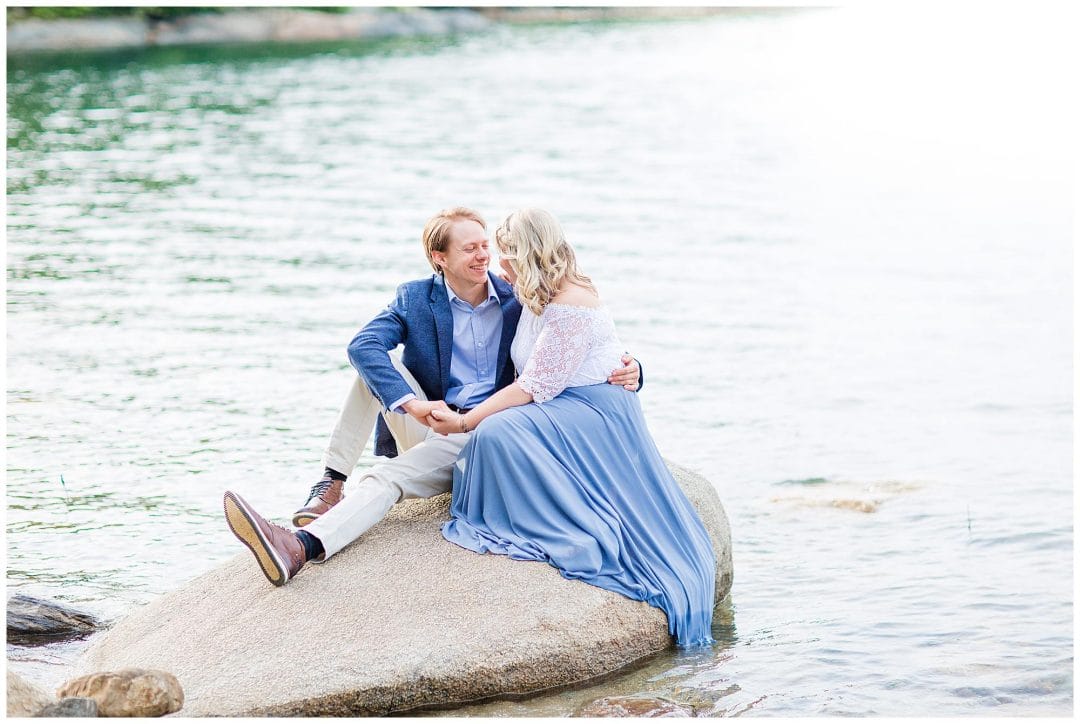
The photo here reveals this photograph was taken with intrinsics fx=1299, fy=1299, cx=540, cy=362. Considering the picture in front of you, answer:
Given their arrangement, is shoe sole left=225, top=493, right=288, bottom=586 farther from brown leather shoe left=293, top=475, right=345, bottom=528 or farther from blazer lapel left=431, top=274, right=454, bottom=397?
blazer lapel left=431, top=274, right=454, bottom=397

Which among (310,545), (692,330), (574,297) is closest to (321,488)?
(310,545)

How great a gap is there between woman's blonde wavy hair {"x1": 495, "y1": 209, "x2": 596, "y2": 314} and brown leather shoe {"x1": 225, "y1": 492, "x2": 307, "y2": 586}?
1.66 m

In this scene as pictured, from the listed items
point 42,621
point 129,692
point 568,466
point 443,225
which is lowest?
point 42,621

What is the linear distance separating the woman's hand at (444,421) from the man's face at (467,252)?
29.3 inches

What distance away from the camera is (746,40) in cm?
5088

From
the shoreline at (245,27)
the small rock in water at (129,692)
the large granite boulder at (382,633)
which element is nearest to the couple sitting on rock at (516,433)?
the large granite boulder at (382,633)

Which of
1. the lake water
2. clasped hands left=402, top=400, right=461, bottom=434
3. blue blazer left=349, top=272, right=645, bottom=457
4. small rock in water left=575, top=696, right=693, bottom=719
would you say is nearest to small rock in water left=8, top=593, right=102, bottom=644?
the lake water

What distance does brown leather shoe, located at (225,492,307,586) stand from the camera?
590 cm

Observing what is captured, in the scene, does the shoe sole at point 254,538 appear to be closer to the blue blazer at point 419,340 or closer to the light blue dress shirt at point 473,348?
the blue blazer at point 419,340

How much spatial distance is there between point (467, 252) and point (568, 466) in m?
1.24

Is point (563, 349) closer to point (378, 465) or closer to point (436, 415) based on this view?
point (436, 415)

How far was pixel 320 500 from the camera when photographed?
685cm

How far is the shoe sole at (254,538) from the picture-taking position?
5887mm

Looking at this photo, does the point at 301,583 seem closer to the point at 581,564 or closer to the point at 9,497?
the point at 581,564
